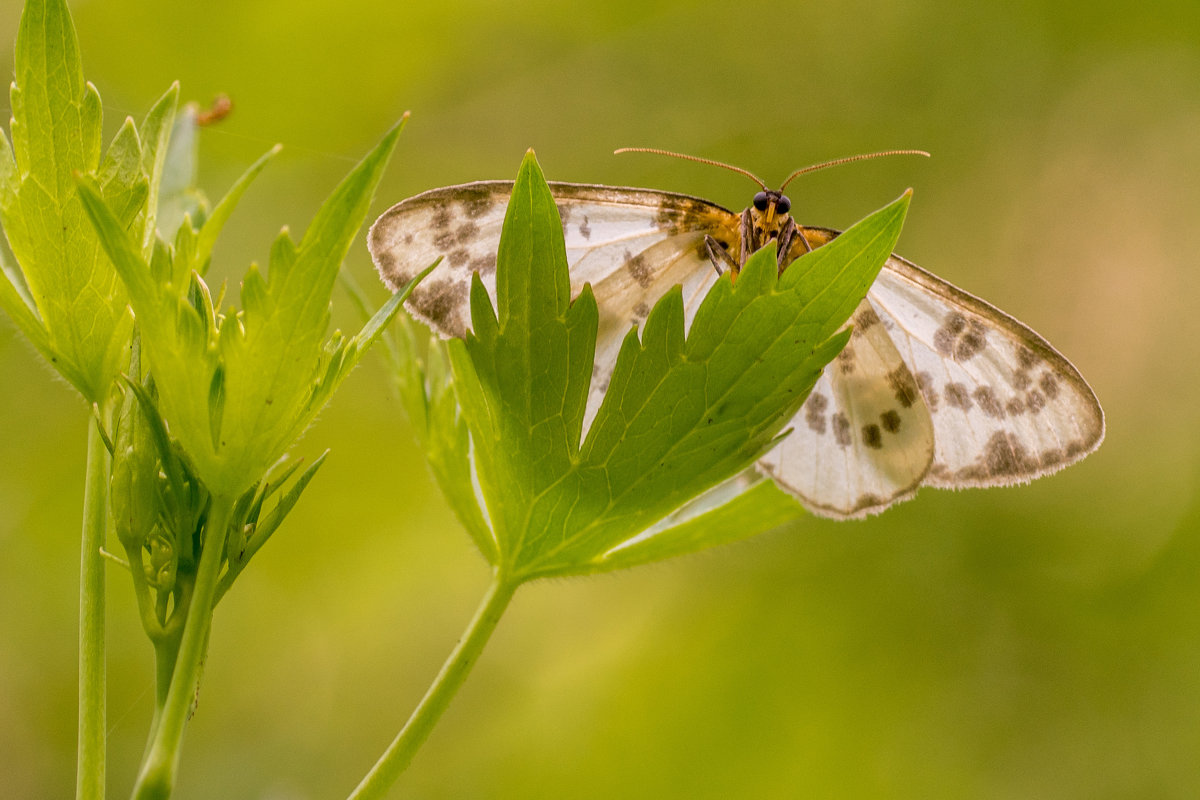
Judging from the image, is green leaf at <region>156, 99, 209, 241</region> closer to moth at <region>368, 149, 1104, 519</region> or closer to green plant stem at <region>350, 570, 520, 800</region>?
moth at <region>368, 149, 1104, 519</region>

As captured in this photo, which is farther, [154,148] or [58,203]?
[154,148]

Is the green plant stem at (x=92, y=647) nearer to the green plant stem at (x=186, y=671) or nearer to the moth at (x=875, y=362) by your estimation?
the green plant stem at (x=186, y=671)

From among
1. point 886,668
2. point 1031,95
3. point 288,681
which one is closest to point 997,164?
point 1031,95

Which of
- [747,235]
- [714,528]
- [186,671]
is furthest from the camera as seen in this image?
[747,235]

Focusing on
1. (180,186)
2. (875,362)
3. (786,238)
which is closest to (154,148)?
(180,186)

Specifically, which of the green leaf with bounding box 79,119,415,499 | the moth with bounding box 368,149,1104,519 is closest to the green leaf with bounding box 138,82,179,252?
the green leaf with bounding box 79,119,415,499

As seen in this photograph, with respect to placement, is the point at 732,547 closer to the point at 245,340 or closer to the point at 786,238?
the point at 786,238

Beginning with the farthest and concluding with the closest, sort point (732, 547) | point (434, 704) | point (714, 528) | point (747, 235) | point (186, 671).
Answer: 1. point (732, 547)
2. point (747, 235)
3. point (714, 528)
4. point (434, 704)
5. point (186, 671)
